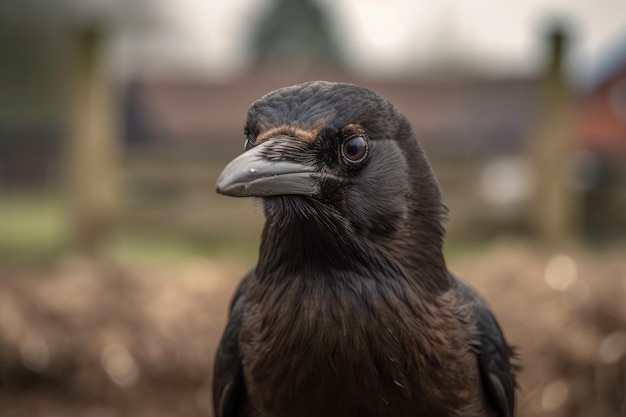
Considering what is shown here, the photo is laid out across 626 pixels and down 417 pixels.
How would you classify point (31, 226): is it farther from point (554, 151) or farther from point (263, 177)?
point (263, 177)

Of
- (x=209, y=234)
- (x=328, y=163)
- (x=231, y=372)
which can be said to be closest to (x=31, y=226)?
(x=209, y=234)

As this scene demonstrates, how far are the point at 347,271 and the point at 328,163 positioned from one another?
1.01 feet

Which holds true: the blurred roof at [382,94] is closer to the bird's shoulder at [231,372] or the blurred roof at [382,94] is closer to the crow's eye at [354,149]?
the bird's shoulder at [231,372]

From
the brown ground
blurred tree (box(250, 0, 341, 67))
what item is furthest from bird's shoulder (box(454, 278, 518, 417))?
blurred tree (box(250, 0, 341, 67))

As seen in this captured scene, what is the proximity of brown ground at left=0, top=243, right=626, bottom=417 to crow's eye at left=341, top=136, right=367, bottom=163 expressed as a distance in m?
2.49

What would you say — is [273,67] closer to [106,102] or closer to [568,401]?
[106,102]

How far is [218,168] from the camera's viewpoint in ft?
23.0

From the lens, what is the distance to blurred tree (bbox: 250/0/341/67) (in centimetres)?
1567

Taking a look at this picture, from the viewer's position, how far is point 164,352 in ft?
13.9

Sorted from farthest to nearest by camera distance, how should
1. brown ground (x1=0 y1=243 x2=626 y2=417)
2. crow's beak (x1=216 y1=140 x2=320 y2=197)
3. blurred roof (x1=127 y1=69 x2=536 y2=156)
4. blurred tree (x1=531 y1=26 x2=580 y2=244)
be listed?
blurred roof (x1=127 y1=69 x2=536 y2=156)
blurred tree (x1=531 y1=26 x2=580 y2=244)
brown ground (x1=0 y1=243 x2=626 y2=417)
crow's beak (x1=216 y1=140 x2=320 y2=197)

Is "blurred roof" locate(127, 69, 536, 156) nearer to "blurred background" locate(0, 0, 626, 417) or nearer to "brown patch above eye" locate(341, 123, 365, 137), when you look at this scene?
"blurred background" locate(0, 0, 626, 417)

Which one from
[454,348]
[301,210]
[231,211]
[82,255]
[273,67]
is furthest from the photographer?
[273,67]

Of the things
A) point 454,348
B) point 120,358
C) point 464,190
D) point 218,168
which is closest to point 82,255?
point 218,168

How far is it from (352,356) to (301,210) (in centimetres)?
42
